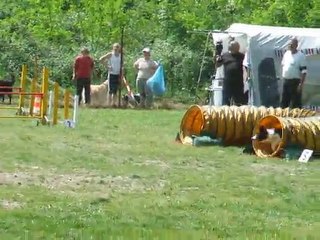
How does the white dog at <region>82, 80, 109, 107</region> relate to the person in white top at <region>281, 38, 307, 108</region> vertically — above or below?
below

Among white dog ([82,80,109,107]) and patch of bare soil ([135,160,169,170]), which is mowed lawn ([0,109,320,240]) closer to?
patch of bare soil ([135,160,169,170])

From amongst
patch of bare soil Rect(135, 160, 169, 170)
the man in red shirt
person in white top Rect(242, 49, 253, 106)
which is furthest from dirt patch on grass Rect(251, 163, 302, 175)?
the man in red shirt

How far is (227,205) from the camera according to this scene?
33.6 ft

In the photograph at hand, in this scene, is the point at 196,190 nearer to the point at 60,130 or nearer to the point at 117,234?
the point at 117,234

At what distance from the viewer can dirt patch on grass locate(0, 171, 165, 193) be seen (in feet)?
36.4

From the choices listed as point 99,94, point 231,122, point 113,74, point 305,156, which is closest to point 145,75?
point 113,74

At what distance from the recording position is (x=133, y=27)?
3256 centimetres

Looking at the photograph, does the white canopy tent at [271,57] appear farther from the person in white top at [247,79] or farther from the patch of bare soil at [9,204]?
the patch of bare soil at [9,204]

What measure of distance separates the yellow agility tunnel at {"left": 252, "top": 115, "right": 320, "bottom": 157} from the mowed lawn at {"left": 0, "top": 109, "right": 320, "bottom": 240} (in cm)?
37

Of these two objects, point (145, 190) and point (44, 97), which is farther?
point (44, 97)

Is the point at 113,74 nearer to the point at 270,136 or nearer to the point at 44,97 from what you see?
the point at 44,97

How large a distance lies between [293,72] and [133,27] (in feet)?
44.0

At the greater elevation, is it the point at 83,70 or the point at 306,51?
the point at 306,51

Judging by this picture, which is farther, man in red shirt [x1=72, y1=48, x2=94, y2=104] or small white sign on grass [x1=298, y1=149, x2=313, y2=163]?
man in red shirt [x1=72, y1=48, x2=94, y2=104]
